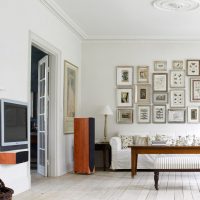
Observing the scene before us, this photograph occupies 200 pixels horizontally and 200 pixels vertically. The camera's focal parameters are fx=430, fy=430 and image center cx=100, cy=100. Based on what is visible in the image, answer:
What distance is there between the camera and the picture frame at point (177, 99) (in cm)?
1044

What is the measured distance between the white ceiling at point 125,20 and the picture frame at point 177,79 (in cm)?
86

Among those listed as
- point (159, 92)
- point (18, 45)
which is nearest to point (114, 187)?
point (18, 45)

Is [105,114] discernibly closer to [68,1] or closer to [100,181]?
[100,181]

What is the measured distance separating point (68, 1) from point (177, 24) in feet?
9.27

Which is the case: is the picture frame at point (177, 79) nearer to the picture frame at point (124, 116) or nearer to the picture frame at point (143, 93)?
the picture frame at point (143, 93)

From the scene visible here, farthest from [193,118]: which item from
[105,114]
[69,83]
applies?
[69,83]

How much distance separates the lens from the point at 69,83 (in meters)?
9.48

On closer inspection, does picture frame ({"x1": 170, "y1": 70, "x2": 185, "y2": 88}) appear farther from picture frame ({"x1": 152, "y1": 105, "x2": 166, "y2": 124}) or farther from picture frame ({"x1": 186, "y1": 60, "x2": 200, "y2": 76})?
picture frame ({"x1": 152, "y1": 105, "x2": 166, "y2": 124})

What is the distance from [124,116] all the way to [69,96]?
5.56ft

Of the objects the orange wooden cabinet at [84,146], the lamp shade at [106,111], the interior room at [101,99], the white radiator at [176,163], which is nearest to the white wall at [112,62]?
the interior room at [101,99]

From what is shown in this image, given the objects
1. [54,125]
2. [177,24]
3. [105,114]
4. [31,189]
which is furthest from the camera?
[105,114]

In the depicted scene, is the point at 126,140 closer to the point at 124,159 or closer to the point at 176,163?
the point at 124,159

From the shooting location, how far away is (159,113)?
34.3ft

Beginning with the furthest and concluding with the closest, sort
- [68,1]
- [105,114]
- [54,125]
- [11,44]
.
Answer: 1. [105,114]
2. [54,125]
3. [68,1]
4. [11,44]
